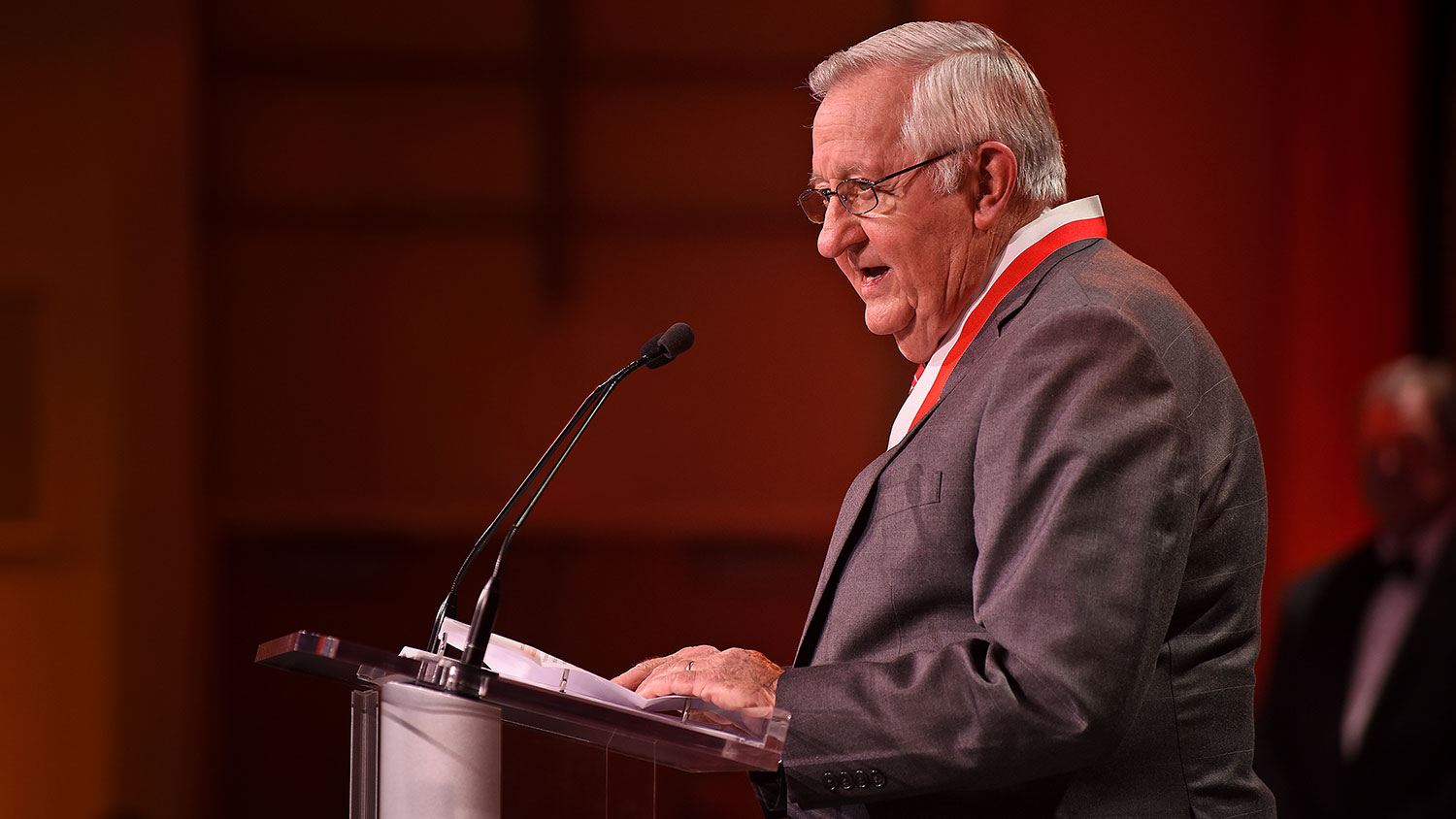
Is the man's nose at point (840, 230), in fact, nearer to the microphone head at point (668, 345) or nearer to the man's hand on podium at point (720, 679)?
the microphone head at point (668, 345)

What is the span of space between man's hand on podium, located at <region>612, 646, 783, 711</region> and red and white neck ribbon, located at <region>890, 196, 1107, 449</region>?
29cm

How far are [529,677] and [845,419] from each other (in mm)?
3091

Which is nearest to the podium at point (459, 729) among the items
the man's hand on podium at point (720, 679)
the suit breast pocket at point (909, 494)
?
the man's hand on podium at point (720, 679)

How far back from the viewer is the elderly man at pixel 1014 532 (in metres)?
1.16

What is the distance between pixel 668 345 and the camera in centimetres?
161

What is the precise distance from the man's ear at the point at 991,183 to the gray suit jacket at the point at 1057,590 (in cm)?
13

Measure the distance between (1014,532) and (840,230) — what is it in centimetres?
55

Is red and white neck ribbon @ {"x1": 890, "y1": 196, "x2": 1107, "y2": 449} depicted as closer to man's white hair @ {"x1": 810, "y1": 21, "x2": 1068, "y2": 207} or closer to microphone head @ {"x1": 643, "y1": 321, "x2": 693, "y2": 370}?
man's white hair @ {"x1": 810, "y1": 21, "x2": 1068, "y2": 207}

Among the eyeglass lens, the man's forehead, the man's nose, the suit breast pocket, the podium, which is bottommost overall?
the podium

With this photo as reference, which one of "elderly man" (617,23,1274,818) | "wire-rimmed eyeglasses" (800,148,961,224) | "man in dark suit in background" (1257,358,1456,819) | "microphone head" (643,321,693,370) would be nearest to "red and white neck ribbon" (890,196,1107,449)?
"elderly man" (617,23,1274,818)

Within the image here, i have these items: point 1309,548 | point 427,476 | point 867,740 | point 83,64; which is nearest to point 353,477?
point 427,476

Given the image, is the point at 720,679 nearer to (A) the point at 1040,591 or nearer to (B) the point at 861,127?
(A) the point at 1040,591

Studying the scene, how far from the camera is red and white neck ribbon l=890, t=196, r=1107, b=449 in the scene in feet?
4.91

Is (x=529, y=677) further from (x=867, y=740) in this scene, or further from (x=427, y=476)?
(x=427, y=476)
